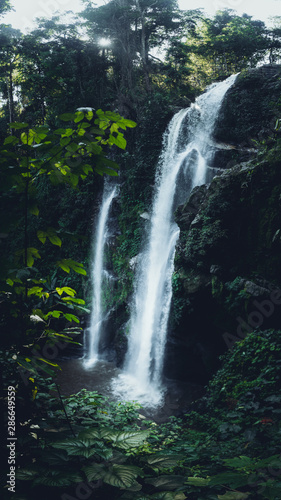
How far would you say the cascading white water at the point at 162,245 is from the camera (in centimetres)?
842

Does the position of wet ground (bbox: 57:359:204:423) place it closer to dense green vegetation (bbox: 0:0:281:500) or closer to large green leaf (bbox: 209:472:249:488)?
dense green vegetation (bbox: 0:0:281:500)

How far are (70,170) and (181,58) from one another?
22492 millimetres

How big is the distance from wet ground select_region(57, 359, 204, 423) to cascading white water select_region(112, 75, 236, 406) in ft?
0.94

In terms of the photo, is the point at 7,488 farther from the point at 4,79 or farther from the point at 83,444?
the point at 4,79

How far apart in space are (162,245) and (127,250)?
7.16ft

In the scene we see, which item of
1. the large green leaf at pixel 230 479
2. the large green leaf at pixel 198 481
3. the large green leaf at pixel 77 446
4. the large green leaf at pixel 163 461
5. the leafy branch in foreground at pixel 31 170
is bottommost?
the large green leaf at pixel 198 481

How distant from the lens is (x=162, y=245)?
1057 cm

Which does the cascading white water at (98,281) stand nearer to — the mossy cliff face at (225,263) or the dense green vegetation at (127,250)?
the dense green vegetation at (127,250)

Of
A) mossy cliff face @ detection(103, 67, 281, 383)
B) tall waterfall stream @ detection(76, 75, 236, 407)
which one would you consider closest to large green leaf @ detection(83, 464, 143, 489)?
mossy cliff face @ detection(103, 67, 281, 383)

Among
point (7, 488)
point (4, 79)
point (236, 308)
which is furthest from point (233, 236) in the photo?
point (4, 79)

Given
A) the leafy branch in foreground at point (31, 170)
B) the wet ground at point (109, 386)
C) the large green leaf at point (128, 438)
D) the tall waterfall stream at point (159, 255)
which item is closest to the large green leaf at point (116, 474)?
the large green leaf at point (128, 438)

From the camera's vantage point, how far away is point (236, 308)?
649 cm

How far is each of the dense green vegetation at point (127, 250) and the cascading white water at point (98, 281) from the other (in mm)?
624

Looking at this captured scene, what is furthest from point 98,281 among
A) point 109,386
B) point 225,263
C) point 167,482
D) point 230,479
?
point 230,479
